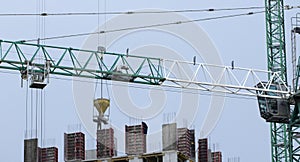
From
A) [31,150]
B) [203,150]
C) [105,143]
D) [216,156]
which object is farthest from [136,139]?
[216,156]

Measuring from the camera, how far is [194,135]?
258 feet

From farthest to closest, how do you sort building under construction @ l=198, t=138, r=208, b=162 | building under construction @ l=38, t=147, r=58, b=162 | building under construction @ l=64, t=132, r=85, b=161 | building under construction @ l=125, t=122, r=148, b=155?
1. building under construction @ l=198, t=138, r=208, b=162
2. building under construction @ l=38, t=147, r=58, b=162
3. building under construction @ l=64, t=132, r=85, b=161
4. building under construction @ l=125, t=122, r=148, b=155

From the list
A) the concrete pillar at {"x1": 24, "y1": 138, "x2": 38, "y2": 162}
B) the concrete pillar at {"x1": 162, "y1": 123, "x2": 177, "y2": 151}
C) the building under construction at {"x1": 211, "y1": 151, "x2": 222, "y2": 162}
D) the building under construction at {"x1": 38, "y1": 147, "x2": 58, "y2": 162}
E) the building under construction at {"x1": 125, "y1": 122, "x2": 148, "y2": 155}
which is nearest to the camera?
the concrete pillar at {"x1": 162, "y1": 123, "x2": 177, "y2": 151}

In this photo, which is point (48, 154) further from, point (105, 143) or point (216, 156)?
point (216, 156)

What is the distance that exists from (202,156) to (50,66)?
Result: 1035 inches

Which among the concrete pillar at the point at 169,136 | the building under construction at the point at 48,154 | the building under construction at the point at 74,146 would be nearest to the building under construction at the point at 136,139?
the concrete pillar at the point at 169,136

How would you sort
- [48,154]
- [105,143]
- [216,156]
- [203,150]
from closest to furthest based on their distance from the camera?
[105,143]
[48,154]
[203,150]
[216,156]

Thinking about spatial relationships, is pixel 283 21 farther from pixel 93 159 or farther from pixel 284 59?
pixel 93 159

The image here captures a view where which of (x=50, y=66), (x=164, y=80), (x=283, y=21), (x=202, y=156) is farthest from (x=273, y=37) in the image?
(x=50, y=66)

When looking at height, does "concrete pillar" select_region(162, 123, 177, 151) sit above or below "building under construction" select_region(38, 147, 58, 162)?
above

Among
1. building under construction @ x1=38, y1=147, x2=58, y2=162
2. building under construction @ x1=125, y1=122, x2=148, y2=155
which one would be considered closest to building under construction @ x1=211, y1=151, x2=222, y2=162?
building under construction @ x1=125, y1=122, x2=148, y2=155

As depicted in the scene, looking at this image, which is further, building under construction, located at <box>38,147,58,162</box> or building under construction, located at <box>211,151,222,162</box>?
building under construction, located at <box>211,151,222,162</box>

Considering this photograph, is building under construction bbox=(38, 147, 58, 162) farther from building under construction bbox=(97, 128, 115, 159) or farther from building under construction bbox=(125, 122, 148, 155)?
building under construction bbox=(125, 122, 148, 155)

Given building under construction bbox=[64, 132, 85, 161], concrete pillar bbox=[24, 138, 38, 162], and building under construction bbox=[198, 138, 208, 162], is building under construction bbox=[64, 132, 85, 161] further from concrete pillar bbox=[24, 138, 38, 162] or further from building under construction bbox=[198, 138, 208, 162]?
building under construction bbox=[198, 138, 208, 162]
